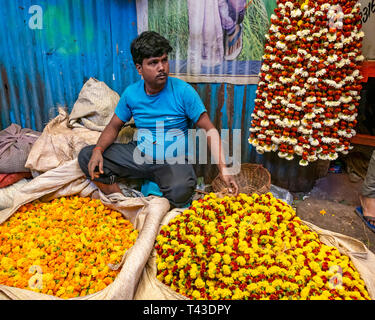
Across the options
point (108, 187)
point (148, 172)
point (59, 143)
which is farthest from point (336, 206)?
point (59, 143)

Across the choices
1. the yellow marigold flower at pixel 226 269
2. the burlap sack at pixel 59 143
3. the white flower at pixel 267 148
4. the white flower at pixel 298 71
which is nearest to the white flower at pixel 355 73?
the white flower at pixel 298 71

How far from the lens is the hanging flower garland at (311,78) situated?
8.09 ft

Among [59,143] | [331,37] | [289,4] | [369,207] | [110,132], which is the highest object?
[289,4]

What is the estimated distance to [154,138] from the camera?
2.73m

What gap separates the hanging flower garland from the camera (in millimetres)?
2465

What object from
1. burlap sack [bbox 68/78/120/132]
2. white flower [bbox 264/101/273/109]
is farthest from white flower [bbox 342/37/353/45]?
burlap sack [bbox 68/78/120/132]

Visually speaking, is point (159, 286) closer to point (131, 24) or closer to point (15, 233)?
point (15, 233)

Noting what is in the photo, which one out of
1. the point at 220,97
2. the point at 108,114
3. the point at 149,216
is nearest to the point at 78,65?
the point at 108,114

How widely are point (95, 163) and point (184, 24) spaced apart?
173 centimetres

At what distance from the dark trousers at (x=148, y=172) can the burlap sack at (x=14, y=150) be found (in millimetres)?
631

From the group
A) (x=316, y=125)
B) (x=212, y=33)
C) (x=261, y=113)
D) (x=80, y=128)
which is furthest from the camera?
(x=80, y=128)

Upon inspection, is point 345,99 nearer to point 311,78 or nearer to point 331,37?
point 311,78

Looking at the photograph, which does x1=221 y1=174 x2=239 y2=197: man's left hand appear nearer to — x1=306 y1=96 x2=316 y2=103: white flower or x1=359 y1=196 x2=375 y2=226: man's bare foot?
x1=306 y1=96 x2=316 y2=103: white flower
